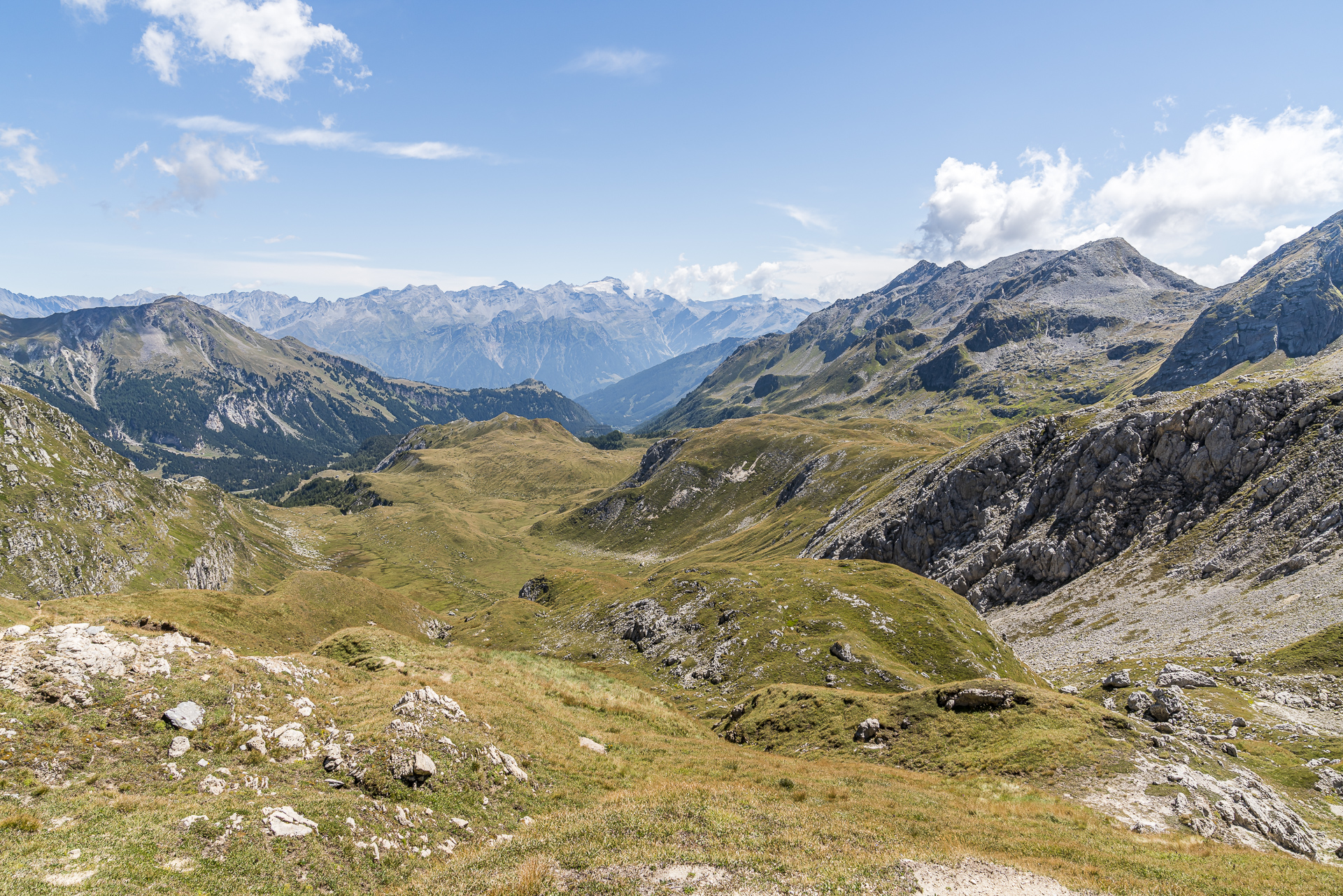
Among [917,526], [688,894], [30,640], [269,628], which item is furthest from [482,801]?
[917,526]

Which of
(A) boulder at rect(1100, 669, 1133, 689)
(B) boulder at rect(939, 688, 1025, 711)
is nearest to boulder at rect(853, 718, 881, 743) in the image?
(B) boulder at rect(939, 688, 1025, 711)

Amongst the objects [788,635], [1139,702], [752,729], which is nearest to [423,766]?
[752,729]

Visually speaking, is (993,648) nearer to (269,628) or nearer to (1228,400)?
(1228,400)

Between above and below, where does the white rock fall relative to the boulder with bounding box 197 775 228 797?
below

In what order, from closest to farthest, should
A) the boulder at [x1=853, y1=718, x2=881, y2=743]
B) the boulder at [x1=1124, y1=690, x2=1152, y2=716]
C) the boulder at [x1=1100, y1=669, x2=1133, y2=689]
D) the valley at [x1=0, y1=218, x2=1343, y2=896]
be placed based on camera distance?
1. the valley at [x1=0, y1=218, x2=1343, y2=896]
2. the boulder at [x1=853, y1=718, x2=881, y2=743]
3. the boulder at [x1=1124, y1=690, x2=1152, y2=716]
4. the boulder at [x1=1100, y1=669, x2=1133, y2=689]

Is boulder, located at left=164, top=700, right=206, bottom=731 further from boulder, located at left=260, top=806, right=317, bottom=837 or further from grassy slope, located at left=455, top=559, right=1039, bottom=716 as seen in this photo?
grassy slope, located at left=455, top=559, right=1039, bottom=716

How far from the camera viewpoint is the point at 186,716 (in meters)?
22.8

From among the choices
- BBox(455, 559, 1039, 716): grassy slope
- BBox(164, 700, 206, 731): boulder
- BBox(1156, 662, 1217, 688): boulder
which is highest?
BBox(164, 700, 206, 731): boulder

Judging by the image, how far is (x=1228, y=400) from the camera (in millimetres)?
101500

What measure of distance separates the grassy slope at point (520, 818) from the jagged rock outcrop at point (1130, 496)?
273 ft

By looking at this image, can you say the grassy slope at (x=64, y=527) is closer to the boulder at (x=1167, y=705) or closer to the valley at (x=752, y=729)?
the valley at (x=752, y=729)

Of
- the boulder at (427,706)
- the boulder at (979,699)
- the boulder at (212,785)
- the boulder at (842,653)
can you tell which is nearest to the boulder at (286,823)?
the boulder at (212,785)

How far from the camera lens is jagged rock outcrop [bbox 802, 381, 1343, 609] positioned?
86312mm

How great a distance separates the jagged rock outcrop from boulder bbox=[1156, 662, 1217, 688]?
34238 mm
